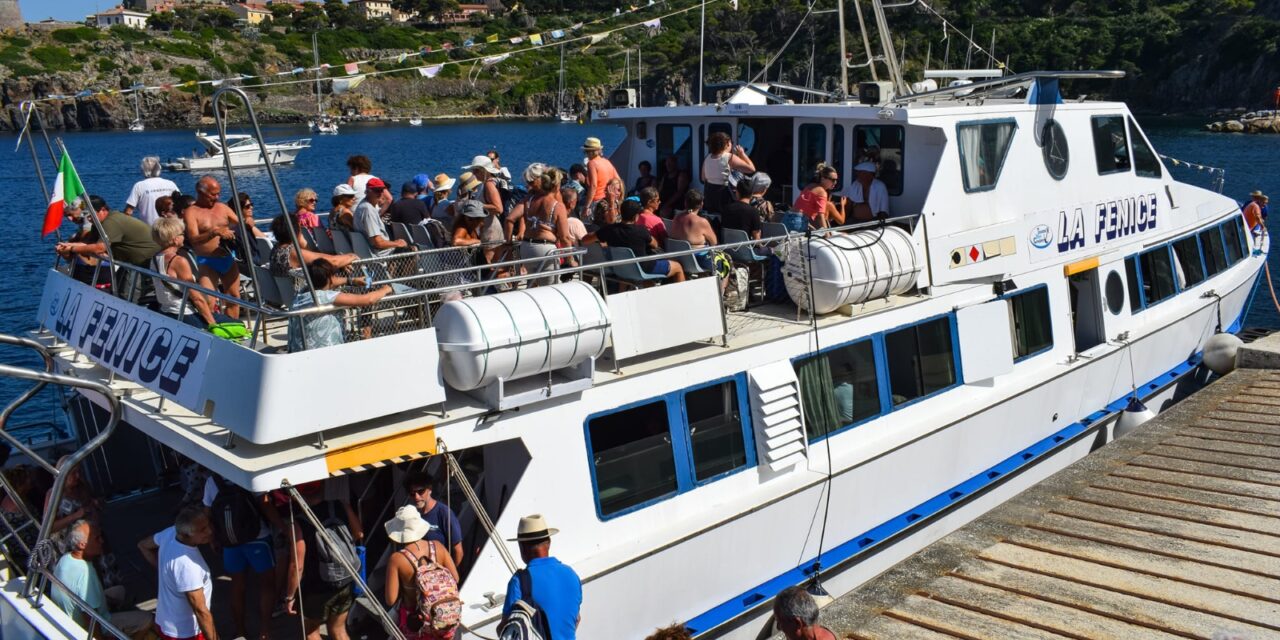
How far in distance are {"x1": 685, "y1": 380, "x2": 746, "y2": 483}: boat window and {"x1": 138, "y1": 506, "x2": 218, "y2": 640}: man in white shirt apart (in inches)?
125

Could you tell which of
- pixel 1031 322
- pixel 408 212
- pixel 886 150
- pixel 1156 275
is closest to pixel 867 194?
pixel 886 150

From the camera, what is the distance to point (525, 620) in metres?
4.76

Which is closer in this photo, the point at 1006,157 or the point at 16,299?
the point at 1006,157

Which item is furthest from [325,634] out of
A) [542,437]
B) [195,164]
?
[195,164]

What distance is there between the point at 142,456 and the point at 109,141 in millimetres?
92923

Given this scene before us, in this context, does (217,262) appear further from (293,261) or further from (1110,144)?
(1110,144)

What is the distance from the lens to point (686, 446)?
7055 millimetres

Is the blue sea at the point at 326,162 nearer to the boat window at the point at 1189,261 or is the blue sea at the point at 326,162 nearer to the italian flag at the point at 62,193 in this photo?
the italian flag at the point at 62,193

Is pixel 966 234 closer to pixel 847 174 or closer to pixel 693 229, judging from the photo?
pixel 847 174

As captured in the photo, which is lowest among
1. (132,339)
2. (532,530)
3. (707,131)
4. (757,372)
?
(532,530)

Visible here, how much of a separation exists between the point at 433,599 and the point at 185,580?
132 centimetres

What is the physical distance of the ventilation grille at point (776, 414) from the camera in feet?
24.0

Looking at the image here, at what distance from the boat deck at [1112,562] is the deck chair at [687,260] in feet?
8.58

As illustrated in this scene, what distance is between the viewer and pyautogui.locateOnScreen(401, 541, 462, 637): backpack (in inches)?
216
